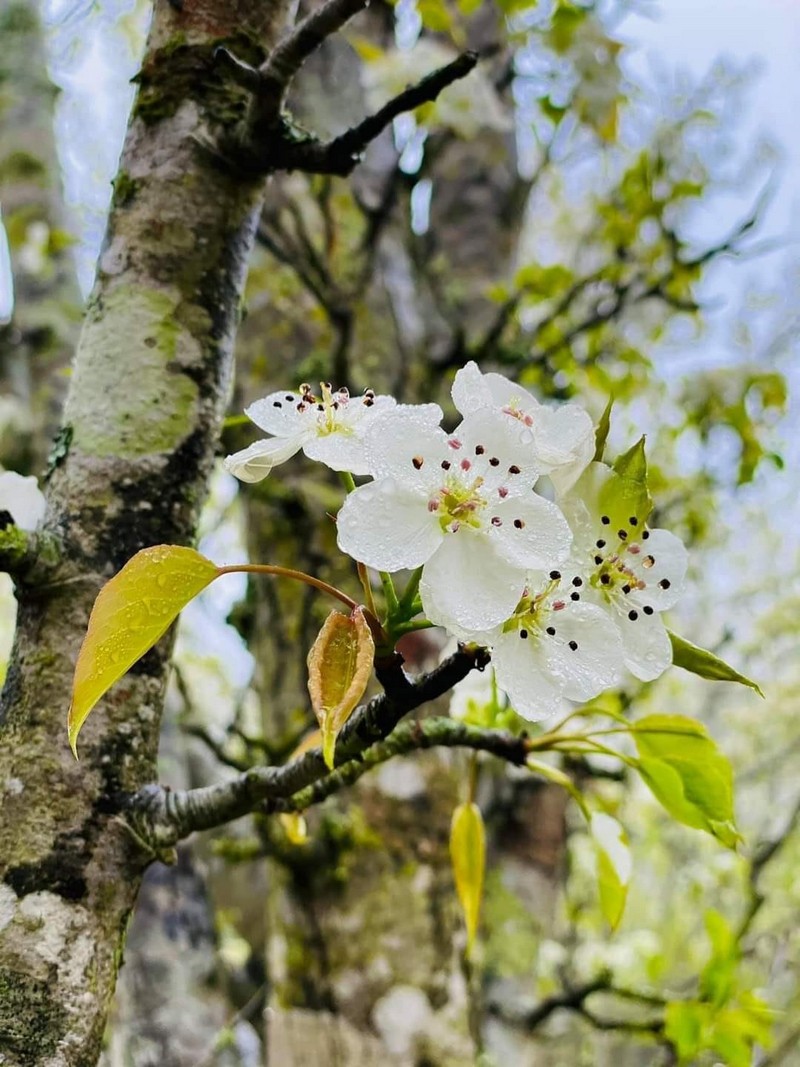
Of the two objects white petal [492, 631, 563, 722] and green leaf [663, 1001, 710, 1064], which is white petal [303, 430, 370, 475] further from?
green leaf [663, 1001, 710, 1064]

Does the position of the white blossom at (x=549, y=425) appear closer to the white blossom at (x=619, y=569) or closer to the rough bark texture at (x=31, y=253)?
the white blossom at (x=619, y=569)

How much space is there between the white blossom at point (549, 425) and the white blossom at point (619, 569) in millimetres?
11

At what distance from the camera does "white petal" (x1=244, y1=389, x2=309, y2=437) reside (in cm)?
59

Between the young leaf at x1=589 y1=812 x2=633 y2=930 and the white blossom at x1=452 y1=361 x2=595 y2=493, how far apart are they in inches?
13.9

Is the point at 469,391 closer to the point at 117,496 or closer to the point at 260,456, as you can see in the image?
the point at 260,456

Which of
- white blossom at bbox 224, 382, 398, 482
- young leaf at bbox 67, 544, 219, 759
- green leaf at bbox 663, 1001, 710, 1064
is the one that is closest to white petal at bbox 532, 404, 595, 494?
white blossom at bbox 224, 382, 398, 482

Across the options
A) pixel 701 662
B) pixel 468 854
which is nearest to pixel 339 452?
pixel 701 662

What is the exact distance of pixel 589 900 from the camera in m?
6.12

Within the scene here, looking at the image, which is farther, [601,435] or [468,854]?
[468,854]

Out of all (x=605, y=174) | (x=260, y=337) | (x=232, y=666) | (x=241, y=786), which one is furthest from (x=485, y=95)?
(x=232, y=666)

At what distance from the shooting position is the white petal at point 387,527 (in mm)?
477

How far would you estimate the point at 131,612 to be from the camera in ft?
1.62

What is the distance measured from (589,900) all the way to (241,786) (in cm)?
617

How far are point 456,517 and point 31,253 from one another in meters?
2.11
